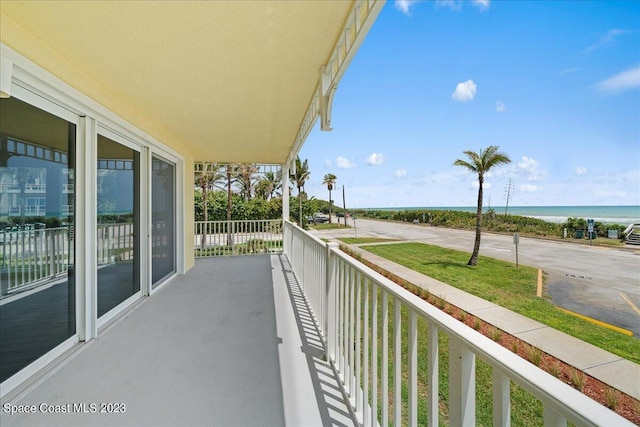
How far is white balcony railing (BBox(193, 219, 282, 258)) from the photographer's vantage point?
709 cm

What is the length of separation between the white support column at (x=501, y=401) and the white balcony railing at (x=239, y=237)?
22.1 feet

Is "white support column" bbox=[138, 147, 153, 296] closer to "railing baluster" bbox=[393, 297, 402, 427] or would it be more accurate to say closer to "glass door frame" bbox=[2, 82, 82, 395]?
"glass door frame" bbox=[2, 82, 82, 395]

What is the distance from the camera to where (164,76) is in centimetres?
251

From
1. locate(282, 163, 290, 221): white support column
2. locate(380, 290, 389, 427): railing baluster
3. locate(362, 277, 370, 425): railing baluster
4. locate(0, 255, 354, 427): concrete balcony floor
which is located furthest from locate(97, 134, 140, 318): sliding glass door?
locate(282, 163, 290, 221): white support column

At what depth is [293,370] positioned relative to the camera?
211 cm

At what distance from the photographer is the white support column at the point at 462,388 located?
0.78 metres

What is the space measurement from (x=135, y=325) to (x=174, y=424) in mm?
1701

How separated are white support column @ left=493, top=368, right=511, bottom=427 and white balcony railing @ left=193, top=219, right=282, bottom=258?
6.75 m

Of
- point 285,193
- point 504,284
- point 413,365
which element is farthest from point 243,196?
point 413,365

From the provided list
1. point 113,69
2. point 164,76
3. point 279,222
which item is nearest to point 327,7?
point 164,76

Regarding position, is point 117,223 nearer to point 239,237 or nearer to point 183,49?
point 183,49

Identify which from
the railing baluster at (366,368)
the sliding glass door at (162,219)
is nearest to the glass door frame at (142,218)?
the sliding glass door at (162,219)

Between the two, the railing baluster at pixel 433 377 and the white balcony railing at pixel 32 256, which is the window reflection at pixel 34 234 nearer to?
the white balcony railing at pixel 32 256

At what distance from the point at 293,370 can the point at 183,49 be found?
2.45 m
